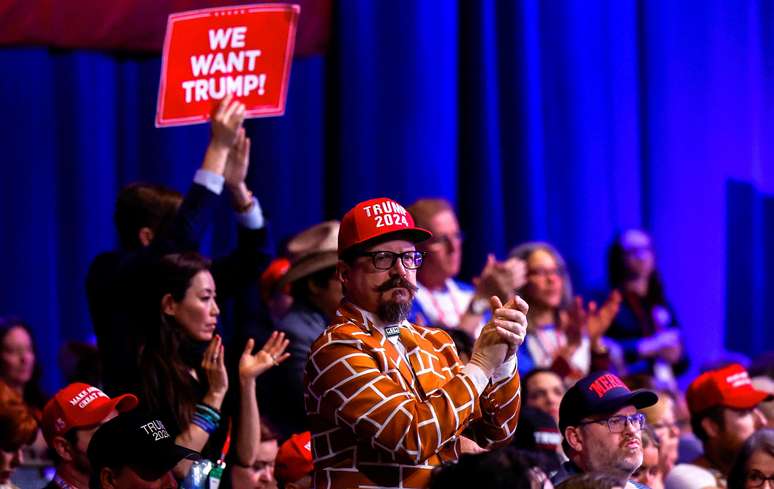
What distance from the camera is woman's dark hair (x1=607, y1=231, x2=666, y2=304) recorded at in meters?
7.34

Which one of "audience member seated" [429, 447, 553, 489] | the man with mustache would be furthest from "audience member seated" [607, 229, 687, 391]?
"audience member seated" [429, 447, 553, 489]

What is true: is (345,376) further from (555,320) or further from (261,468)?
(555,320)

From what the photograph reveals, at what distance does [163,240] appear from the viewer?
4781 millimetres

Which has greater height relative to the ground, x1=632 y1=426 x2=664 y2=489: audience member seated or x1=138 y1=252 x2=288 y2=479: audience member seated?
x1=138 y1=252 x2=288 y2=479: audience member seated

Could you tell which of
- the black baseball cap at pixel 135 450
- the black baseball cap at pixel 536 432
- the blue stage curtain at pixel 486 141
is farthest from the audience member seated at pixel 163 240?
the blue stage curtain at pixel 486 141

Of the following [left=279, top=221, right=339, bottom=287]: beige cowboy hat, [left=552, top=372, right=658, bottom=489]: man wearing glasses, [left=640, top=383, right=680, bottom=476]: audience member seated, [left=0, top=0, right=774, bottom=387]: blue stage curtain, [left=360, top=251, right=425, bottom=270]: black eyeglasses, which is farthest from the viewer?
[left=0, top=0, right=774, bottom=387]: blue stage curtain

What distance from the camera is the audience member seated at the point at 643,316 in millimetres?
7074

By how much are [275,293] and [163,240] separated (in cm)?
123

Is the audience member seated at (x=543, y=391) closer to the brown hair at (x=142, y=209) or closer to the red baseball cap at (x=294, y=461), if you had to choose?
the red baseball cap at (x=294, y=461)

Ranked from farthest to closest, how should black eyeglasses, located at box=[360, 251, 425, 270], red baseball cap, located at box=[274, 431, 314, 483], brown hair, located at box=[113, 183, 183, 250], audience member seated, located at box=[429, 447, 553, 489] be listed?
brown hair, located at box=[113, 183, 183, 250] → red baseball cap, located at box=[274, 431, 314, 483] → black eyeglasses, located at box=[360, 251, 425, 270] → audience member seated, located at box=[429, 447, 553, 489]

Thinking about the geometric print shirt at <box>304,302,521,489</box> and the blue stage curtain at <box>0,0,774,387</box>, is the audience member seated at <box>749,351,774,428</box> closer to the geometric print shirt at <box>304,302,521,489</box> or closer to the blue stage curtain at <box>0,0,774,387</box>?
the blue stage curtain at <box>0,0,774,387</box>

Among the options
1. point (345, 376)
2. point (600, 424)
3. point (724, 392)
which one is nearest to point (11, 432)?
point (345, 376)

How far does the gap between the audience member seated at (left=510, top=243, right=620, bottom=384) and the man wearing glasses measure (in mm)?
1915

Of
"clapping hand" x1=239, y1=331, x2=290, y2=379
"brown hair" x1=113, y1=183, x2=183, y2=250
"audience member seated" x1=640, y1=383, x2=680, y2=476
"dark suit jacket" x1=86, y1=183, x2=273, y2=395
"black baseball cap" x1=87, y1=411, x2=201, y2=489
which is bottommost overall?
"audience member seated" x1=640, y1=383, x2=680, y2=476
